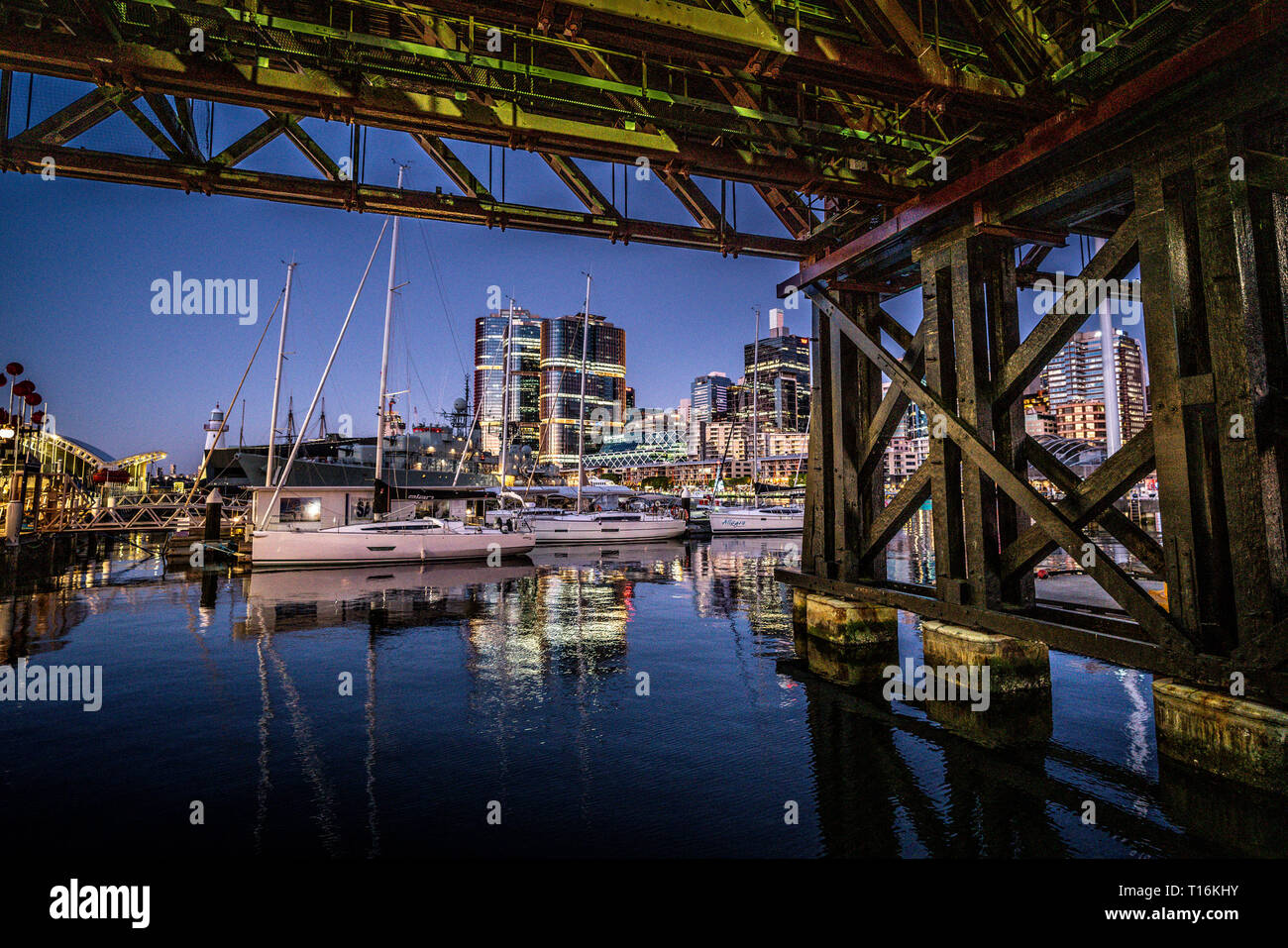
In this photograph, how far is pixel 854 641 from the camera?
875 cm

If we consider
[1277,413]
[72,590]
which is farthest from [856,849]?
[72,590]

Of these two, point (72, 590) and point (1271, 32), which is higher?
point (1271, 32)

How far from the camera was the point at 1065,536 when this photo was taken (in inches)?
213

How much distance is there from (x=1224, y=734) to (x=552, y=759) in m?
5.45

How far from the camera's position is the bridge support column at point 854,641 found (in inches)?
337

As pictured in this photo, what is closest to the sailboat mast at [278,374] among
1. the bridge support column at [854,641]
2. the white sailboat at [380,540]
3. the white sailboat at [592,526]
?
the white sailboat at [380,540]

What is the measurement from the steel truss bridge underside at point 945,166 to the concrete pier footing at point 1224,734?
28cm

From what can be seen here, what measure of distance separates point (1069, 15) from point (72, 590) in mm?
24376

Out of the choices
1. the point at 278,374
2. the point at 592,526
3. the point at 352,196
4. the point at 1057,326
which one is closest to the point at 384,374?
the point at 278,374

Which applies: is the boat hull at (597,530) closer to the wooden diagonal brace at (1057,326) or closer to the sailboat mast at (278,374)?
the sailboat mast at (278,374)

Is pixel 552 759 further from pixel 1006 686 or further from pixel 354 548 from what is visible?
pixel 354 548

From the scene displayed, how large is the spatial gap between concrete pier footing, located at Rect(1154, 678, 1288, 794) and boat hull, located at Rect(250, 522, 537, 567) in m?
22.7

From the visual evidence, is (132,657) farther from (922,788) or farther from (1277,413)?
(1277,413)
